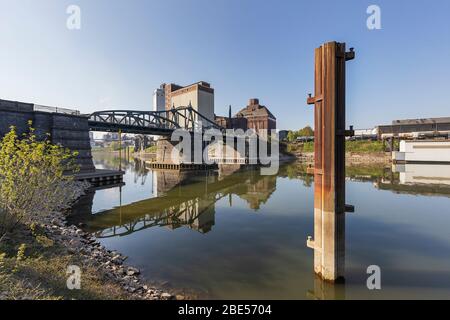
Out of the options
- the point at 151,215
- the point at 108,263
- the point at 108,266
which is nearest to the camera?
the point at 108,266

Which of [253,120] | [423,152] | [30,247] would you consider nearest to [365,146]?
[423,152]

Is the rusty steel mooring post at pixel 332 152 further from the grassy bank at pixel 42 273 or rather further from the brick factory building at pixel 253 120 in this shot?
the brick factory building at pixel 253 120

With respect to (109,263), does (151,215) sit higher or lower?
lower

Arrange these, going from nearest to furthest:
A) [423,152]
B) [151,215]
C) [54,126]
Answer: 1. [151,215]
2. [54,126]
3. [423,152]

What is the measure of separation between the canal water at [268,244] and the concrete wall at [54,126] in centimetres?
1371

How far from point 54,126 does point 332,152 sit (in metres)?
34.1

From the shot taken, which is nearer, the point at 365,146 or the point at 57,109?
the point at 57,109

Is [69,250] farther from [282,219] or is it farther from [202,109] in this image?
[202,109]

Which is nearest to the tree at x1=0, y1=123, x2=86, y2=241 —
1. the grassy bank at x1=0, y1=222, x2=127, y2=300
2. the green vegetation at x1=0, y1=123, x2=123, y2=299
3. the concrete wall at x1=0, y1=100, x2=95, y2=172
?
the green vegetation at x1=0, y1=123, x2=123, y2=299

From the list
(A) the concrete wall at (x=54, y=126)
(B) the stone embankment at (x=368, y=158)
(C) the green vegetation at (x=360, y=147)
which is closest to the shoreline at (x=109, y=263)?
(A) the concrete wall at (x=54, y=126)

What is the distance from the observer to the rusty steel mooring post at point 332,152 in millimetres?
6328

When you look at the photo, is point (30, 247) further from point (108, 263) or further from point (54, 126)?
point (54, 126)

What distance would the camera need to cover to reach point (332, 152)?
20.8 feet
